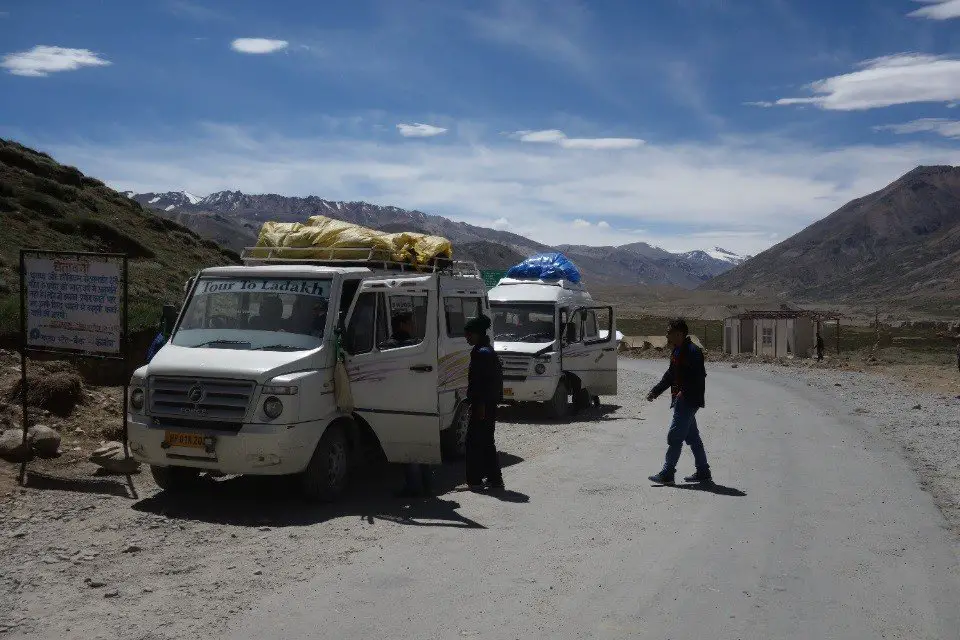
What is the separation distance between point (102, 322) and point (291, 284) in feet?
7.19

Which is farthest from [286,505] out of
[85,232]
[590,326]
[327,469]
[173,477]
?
[85,232]

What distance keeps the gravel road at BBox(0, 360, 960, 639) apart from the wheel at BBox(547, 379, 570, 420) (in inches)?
207

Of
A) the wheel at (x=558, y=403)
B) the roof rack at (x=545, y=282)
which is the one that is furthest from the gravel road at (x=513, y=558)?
the roof rack at (x=545, y=282)

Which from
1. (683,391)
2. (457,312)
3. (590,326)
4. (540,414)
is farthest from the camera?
(590,326)

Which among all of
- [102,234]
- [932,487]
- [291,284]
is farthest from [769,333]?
[291,284]

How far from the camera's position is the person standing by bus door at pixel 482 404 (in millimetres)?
9953

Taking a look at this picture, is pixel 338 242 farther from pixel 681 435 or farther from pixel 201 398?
pixel 681 435

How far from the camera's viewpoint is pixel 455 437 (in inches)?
464

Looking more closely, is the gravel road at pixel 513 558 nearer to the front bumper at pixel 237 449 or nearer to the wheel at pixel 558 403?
the front bumper at pixel 237 449

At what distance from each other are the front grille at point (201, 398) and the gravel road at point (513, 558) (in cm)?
95

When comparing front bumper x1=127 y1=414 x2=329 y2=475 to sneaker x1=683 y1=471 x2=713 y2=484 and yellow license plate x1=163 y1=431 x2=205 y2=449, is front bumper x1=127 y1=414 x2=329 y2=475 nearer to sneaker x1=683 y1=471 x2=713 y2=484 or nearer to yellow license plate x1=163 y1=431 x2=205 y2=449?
yellow license plate x1=163 y1=431 x2=205 y2=449

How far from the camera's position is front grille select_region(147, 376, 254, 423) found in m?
8.21

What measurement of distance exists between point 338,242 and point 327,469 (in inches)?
106

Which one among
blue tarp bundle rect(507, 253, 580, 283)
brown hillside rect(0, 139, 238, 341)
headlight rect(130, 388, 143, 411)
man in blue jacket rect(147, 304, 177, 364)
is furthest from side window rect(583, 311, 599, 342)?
headlight rect(130, 388, 143, 411)
